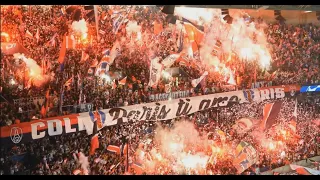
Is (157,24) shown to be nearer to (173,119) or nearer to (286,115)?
(173,119)

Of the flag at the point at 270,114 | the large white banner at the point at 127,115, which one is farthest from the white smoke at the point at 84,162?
the flag at the point at 270,114

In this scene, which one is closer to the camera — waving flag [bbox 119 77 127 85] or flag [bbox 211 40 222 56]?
waving flag [bbox 119 77 127 85]

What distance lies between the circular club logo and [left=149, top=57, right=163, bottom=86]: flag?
8.00ft

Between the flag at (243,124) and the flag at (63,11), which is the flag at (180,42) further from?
the flag at (63,11)

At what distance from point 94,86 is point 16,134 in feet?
4.92

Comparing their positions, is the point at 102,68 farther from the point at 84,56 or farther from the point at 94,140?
the point at 94,140

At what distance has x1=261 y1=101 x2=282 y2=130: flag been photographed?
7934 millimetres

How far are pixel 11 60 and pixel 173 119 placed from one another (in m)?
3.08

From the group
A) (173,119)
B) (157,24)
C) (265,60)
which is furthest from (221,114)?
(157,24)

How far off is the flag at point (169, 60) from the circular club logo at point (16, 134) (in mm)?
2822

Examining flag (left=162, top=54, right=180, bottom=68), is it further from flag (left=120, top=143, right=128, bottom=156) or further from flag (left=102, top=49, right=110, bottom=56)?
flag (left=120, top=143, right=128, bottom=156)

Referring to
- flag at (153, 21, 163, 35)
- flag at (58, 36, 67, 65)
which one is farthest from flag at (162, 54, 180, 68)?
flag at (58, 36, 67, 65)

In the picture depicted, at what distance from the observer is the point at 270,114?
802 centimetres

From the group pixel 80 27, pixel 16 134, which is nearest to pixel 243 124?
pixel 80 27
